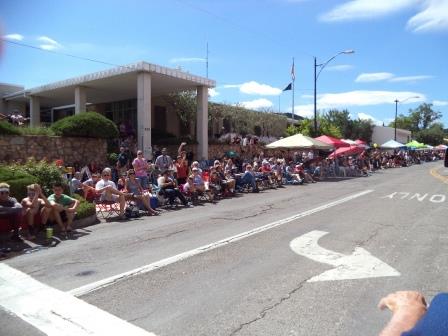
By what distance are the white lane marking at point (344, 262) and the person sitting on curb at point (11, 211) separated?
5239 millimetres

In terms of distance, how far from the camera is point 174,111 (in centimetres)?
3020

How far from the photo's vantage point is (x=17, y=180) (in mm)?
10367

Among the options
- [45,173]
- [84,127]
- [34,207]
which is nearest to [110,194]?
[45,173]

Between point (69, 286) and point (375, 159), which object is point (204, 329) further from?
point (375, 159)

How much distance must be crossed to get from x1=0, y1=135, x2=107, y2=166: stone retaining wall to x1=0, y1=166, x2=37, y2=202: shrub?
564 centimetres

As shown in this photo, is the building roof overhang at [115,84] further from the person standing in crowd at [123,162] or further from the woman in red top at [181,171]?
the woman in red top at [181,171]

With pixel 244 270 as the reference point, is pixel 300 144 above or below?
above

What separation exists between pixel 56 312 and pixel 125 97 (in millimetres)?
24920

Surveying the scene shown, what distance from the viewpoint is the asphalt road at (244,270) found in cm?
454

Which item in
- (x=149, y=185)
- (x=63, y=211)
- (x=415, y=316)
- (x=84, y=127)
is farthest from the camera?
(x=84, y=127)

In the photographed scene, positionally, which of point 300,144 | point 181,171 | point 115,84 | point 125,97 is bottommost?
point 181,171

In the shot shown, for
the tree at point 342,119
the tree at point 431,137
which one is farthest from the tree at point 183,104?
the tree at point 431,137

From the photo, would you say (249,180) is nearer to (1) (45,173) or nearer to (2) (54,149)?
(2) (54,149)

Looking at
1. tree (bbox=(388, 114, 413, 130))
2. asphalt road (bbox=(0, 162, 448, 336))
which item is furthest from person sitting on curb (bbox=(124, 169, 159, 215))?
tree (bbox=(388, 114, 413, 130))
